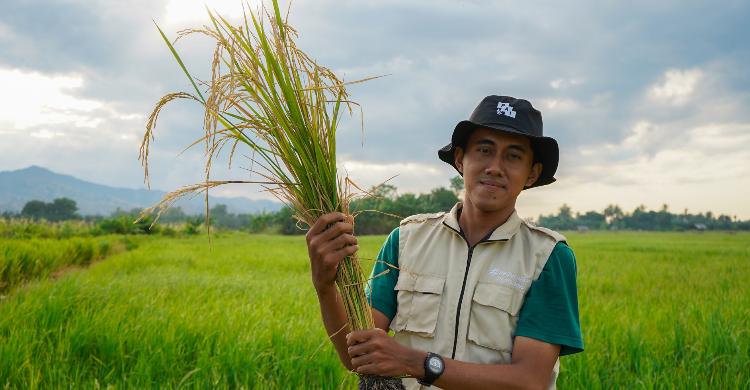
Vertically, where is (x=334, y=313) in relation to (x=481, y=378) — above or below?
above

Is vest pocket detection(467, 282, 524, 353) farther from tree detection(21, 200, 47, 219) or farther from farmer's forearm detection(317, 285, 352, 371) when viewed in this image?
tree detection(21, 200, 47, 219)

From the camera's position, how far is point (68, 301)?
4359mm

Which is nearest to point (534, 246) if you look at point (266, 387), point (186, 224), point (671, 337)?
point (266, 387)

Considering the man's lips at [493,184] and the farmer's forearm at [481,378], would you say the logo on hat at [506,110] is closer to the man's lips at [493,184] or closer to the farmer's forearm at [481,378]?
the man's lips at [493,184]

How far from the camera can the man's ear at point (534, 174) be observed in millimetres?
1968

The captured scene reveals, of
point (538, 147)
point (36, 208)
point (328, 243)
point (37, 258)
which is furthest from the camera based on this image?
point (36, 208)

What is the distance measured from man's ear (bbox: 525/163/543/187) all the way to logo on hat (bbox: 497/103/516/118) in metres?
0.31

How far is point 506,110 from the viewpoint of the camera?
71.3 inches

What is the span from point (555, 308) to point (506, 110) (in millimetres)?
851

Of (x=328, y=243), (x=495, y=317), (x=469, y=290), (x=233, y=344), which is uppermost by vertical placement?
(x=328, y=243)

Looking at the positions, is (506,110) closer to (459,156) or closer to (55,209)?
(459,156)

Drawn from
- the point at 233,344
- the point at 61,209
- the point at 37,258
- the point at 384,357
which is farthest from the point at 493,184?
the point at 61,209

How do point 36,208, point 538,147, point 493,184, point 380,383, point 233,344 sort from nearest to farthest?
1. point 380,383
2. point 493,184
3. point 538,147
4. point 233,344
5. point 36,208

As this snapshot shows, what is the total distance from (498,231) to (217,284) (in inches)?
220
